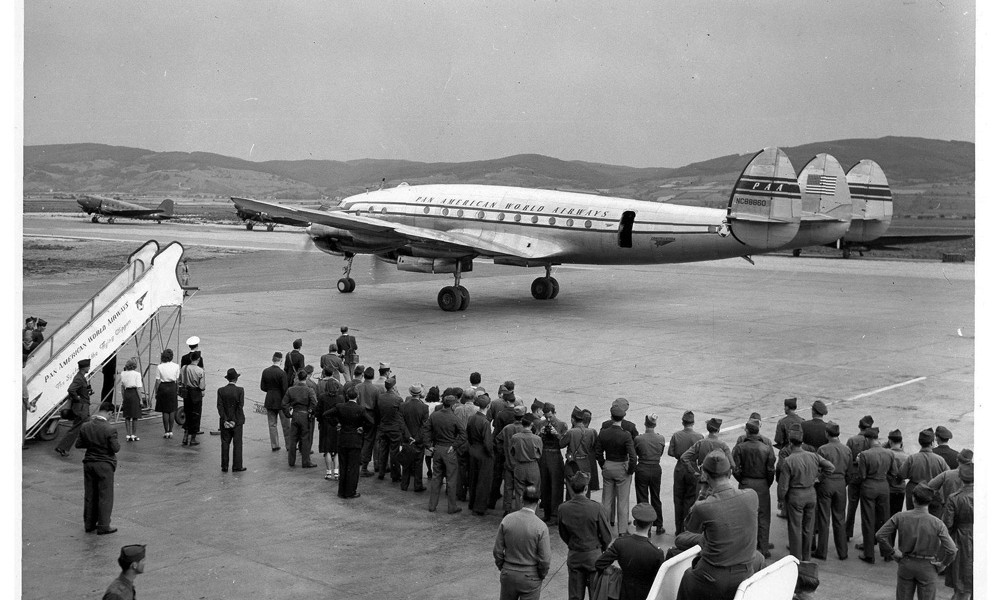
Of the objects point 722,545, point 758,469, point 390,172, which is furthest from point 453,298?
point 390,172

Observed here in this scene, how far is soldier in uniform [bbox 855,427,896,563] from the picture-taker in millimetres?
9711

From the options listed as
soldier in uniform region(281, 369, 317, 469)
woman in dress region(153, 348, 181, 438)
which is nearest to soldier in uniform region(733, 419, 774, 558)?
soldier in uniform region(281, 369, 317, 469)

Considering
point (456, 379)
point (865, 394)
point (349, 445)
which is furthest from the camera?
point (456, 379)

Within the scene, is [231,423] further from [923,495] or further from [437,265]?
[437,265]

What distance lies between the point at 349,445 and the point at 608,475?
3.55 m

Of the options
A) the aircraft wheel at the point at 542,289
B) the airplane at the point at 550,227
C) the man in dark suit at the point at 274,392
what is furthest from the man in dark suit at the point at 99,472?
the aircraft wheel at the point at 542,289

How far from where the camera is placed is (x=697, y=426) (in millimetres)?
15039

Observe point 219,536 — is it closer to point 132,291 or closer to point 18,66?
point 18,66

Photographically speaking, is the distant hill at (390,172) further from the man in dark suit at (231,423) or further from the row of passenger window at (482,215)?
the man in dark suit at (231,423)

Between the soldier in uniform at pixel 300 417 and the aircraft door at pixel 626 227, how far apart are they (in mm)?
15491

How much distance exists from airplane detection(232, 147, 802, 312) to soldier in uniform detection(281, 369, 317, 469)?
12.3 m

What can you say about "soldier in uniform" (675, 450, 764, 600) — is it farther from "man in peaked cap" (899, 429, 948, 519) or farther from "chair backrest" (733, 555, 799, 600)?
"man in peaked cap" (899, 429, 948, 519)

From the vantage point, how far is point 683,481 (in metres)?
10.3
